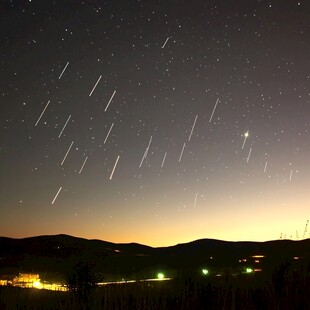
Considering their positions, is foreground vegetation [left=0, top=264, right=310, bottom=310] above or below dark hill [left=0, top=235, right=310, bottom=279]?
below

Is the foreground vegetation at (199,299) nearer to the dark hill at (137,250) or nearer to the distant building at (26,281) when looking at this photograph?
the distant building at (26,281)

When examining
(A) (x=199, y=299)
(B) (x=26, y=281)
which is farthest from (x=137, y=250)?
(A) (x=199, y=299)

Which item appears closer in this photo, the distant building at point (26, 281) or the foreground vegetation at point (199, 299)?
the foreground vegetation at point (199, 299)

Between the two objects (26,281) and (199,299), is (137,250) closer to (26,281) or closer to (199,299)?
(26,281)

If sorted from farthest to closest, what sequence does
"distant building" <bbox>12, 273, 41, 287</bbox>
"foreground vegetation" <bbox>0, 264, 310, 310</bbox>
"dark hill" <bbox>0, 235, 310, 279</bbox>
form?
"dark hill" <bbox>0, 235, 310, 279</bbox>, "distant building" <bbox>12, 273, 41, 287</bbox>, "foreground vegetation" <bbox>0, 264, 310, 310</bbox>

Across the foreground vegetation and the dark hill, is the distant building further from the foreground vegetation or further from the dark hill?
the dark hill

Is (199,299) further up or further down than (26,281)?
further up

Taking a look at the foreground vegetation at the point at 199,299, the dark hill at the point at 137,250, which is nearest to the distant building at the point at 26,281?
the foreground vegetation at the point at 199,299

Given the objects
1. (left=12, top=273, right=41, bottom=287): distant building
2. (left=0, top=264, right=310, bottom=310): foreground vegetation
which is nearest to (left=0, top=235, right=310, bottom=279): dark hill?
(left=12, top=273, right=41, bottom=287): distant building

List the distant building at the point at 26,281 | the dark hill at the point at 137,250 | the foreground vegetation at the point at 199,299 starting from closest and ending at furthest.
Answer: the foreground vegetation at the point at 199,299
the distant building at the point at 26,281
the dark hill at the point at 137,250

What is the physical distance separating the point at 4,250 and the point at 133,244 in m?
48.6

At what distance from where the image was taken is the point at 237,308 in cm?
859

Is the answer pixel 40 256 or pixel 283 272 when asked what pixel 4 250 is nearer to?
pixel 40 256

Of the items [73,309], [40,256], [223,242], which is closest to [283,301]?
[73,309]
